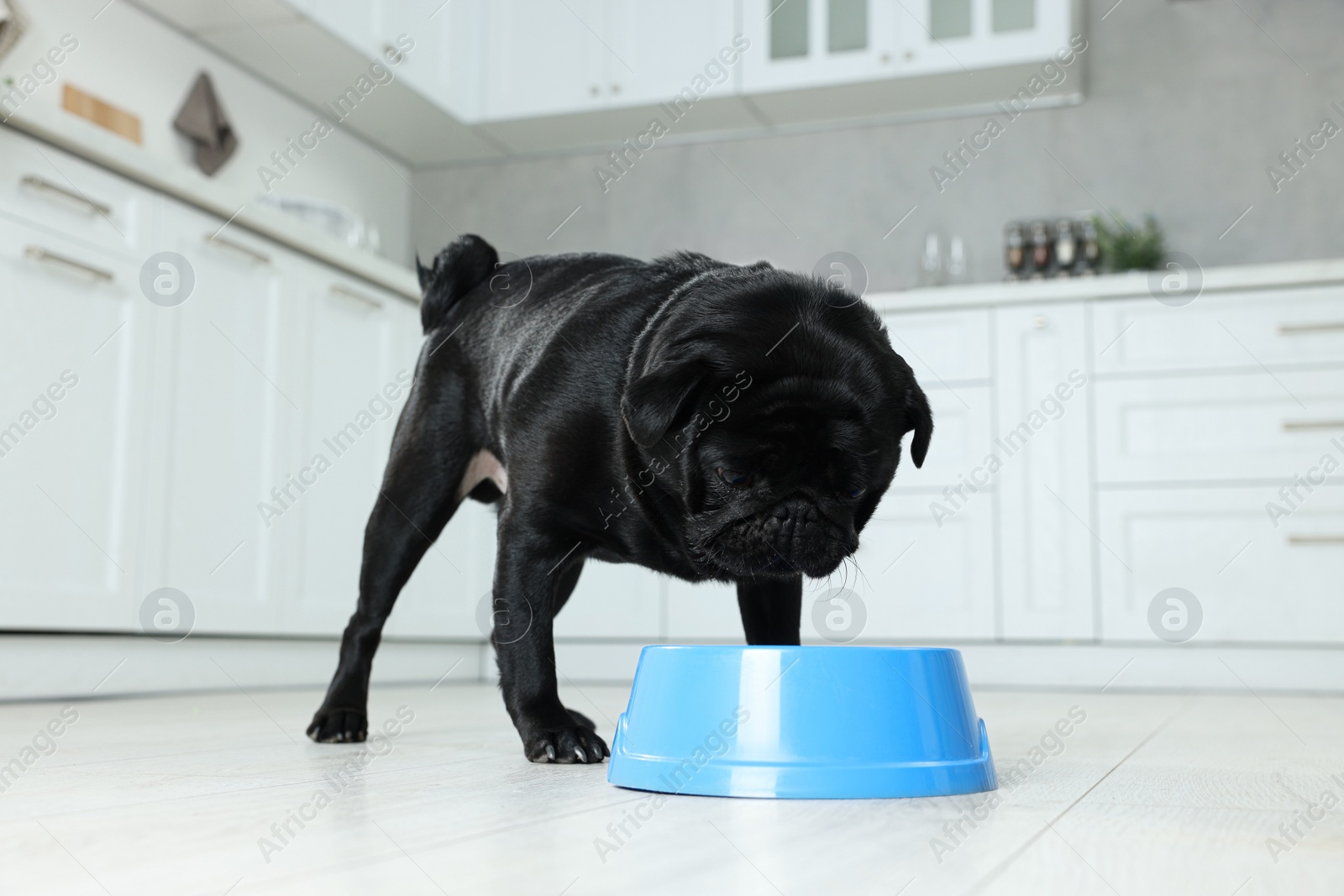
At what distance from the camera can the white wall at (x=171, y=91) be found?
314 cm

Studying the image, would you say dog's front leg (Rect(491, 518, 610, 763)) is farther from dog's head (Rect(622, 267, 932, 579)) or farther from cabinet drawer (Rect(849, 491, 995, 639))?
cabinet drawer (Rect(849, 491, 995, 639))

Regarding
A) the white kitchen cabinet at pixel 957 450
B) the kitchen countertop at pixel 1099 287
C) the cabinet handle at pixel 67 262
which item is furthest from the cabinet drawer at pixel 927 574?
the cabinet handle at pixel 67 262

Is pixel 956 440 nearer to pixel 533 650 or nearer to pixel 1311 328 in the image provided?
pixel 1311 328

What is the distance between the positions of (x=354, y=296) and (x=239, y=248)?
469 mm

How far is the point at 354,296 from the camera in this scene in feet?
10.7

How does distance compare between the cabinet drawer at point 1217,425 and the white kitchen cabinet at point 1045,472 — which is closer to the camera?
the cabinet drawer at point 1217,425

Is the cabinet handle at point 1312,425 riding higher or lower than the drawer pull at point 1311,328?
lower

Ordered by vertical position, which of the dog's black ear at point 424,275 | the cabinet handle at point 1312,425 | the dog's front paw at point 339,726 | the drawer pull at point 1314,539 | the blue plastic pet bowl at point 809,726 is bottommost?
the drawer pull at point 1314,539

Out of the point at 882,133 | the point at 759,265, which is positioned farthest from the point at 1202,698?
the point at 882,133

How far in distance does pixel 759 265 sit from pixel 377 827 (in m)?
0.86

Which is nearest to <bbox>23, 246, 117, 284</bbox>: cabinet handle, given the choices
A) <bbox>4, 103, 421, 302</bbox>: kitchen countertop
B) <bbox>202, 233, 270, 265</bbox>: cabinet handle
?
<bbox>4, 103, 421, 302</bbox>: kitchen countertop

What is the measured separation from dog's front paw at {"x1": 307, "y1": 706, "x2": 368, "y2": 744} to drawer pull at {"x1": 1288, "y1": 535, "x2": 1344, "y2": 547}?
8.09ft

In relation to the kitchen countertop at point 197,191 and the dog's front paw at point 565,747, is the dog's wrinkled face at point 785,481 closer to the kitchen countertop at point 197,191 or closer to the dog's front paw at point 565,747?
the dog's front paw at point 565,747

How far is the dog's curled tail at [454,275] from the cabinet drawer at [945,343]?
1750 mm
